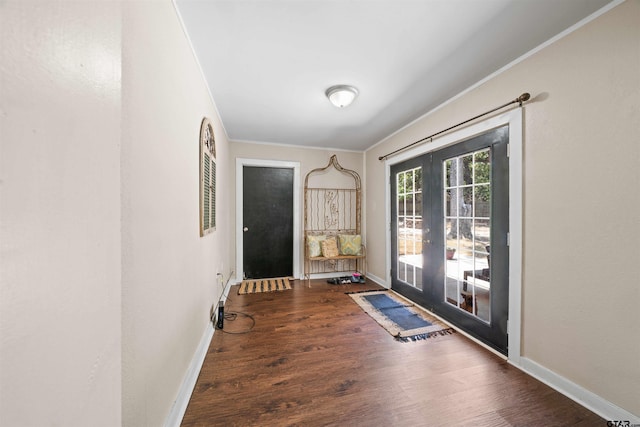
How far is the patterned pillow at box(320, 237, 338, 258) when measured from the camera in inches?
154

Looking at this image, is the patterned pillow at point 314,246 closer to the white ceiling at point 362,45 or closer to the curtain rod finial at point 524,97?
the white ceiling at point 362,45

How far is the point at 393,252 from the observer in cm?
354

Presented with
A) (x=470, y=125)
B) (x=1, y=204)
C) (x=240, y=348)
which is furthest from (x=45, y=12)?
(x=470, y=125)

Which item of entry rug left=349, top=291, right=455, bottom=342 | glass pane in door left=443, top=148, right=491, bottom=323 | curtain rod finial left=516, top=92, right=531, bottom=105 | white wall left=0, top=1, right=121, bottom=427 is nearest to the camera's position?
white wall left=0, top=1, right=121, bottom=427

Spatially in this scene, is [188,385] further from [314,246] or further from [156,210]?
[314,246]

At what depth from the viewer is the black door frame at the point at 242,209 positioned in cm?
387

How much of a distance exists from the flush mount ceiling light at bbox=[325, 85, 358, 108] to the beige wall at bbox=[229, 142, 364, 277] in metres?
1.88

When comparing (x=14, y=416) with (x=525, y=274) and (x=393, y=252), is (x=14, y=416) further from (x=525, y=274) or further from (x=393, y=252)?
(x=393, y=252)

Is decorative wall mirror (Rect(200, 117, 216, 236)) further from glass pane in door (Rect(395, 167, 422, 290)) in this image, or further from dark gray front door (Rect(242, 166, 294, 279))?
glass pane in door (Rect(395, 167, 422, 290))

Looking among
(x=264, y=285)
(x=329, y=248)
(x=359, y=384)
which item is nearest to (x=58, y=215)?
(x=359, y=384)

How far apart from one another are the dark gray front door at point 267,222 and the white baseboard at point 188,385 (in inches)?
76.1

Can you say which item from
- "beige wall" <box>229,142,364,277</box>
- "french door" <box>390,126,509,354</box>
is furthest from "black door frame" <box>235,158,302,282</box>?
"french door" <box>390,126,509,354</box>

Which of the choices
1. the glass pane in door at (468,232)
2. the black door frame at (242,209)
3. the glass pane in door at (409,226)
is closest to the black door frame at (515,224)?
the glass pane in door at (468,232)

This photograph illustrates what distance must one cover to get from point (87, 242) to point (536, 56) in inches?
103
